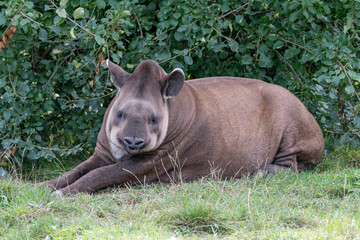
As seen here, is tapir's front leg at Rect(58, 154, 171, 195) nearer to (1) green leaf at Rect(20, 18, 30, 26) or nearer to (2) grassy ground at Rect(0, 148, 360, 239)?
(2) grassy ground at Rect(0, 148, 360, 239)

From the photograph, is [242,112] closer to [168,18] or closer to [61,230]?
[168,18]

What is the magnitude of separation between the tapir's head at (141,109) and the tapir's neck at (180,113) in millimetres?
133

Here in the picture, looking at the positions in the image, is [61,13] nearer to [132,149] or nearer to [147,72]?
[147,72]

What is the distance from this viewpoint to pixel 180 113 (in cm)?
697

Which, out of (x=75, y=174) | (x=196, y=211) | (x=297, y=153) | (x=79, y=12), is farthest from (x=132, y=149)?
(x=297, y=153)

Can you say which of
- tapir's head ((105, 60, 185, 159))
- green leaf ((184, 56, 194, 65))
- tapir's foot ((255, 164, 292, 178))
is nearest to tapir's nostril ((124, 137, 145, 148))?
tapir's head ((105, 60, 185, 159))

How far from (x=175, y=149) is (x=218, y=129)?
66 cm

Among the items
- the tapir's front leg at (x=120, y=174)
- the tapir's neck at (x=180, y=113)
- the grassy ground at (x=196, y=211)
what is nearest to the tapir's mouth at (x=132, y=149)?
the tapir's front leg at (x=120, y=174)

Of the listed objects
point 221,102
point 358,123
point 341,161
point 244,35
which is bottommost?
point 341,161

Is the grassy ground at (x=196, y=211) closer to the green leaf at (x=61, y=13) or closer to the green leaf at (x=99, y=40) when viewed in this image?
the green leaf at (x=99, y=40)

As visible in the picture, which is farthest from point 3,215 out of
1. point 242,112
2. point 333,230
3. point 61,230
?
point 242,112

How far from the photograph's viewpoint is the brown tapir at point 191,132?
6.49 meters

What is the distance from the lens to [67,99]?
27.4 feet

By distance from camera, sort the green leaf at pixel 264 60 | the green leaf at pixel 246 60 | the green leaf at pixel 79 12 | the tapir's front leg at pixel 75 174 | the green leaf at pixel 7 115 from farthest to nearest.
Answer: the green leaf at pixel 246 60 → the green leaf at pixel 264 60 → the green leaf at pixel 7 115 → the green leaf at pixel 79 12 → the tapir's front leg at pixel 75 174
